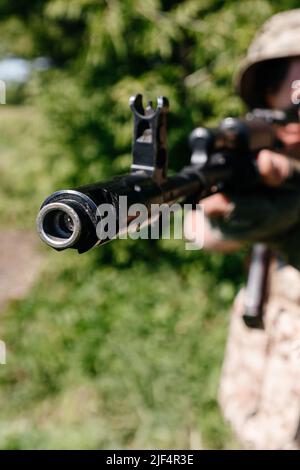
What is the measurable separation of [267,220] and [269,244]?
21 centimetres

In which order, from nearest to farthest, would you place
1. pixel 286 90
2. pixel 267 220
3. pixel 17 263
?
pixel 267 220 → pixel 286 90 → pixel 17 263

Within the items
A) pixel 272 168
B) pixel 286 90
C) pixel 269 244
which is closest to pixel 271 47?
pixel 286 90

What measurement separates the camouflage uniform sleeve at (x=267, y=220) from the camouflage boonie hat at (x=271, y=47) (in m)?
0.65

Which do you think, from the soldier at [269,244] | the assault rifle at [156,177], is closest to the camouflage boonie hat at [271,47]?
the soldier at [269,244]

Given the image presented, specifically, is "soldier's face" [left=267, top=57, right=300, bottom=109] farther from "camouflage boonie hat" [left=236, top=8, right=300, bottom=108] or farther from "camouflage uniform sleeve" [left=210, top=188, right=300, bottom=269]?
"camouflage uniform sleeve" [left=210, top=188, right=300, bottom=269]

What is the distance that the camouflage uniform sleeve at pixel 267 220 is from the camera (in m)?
1.97

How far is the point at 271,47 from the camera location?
2297 mm

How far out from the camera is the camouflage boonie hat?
7.26 ft

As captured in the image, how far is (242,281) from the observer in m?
4.30

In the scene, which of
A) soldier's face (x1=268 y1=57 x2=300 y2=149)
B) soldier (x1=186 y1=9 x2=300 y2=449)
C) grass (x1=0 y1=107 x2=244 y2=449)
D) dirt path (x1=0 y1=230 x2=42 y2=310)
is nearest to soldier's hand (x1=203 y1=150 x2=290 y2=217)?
soldier (x1=186 y1=9 x2=300 y2=449)

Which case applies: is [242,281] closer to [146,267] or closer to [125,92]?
[146,267]

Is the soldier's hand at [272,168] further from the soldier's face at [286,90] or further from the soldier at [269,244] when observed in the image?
the soldier's face at [286,90]

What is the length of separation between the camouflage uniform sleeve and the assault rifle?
0.10 m

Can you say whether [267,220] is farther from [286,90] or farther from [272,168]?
[286,90]
